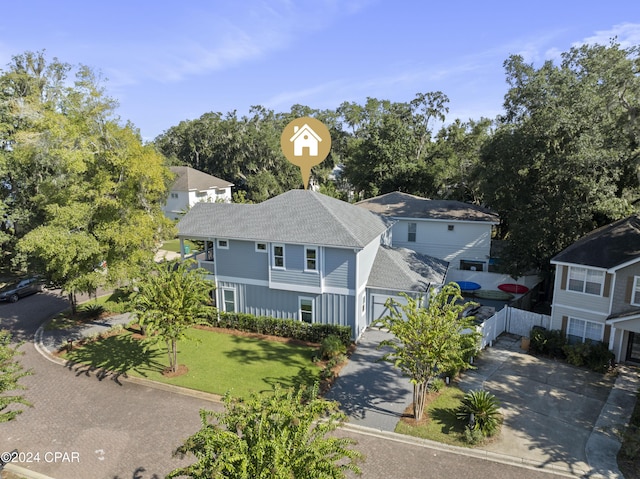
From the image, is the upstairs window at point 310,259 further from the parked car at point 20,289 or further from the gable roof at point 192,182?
the gable roof at point 192,182

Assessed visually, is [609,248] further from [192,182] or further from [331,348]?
[192,182]

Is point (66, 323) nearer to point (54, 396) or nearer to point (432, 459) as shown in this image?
point (54, 396)

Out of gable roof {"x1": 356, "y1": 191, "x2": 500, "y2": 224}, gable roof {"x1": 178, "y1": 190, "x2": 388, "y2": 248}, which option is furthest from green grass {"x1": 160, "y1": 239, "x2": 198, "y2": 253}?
gable roof {"x1": 356, "y1": 191, "x2": 500, "y2": 224}

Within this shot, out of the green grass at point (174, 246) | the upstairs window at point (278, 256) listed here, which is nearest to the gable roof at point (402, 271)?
the upstairs window at point (278, 256)

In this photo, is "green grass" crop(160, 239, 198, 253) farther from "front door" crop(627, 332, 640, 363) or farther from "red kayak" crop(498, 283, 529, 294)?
"front door" crop(627, 332, 640, 363)

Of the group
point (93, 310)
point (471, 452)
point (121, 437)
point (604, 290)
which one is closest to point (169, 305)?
point (121, 437)

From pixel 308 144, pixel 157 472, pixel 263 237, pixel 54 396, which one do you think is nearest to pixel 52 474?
pixel 157 472

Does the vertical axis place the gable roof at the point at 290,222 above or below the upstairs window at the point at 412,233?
above
